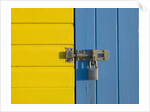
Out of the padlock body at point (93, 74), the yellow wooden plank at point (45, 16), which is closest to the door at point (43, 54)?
the yellow wooden plank at point (45, 16)

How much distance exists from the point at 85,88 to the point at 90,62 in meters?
0.20

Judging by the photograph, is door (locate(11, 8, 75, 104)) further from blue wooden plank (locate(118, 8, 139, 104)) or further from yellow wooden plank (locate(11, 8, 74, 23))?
blue wooden plank (locate(118, 8, 139, 104))

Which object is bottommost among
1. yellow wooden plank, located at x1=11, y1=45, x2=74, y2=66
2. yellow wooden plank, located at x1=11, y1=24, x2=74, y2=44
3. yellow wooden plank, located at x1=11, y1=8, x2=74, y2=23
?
yellow wooden plank, located at x1=11, y1=45, x2=74, y2=66

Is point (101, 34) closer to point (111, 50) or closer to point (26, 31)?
point (111, 50)

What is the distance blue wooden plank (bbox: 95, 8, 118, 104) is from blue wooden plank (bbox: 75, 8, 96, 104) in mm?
38

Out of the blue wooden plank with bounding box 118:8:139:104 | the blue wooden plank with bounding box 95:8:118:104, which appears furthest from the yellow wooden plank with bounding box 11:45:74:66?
the blue wooden plank with bounding box 118:8:139:104

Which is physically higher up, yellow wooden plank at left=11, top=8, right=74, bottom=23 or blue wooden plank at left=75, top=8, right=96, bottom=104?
yellow wooden plank at left=11, top=8, right=74, bottom=23

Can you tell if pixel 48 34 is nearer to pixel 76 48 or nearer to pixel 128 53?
pixel 76 48

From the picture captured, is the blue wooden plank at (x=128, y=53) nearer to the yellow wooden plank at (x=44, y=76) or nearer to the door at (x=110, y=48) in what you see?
the door at (x=110, y=48)

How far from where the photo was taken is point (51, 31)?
3.75 ft

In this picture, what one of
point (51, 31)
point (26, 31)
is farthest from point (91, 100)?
point (26, 31)

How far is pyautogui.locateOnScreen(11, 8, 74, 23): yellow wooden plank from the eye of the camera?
114 cm

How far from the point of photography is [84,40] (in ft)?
3.71

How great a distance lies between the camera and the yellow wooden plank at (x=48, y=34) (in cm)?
114
